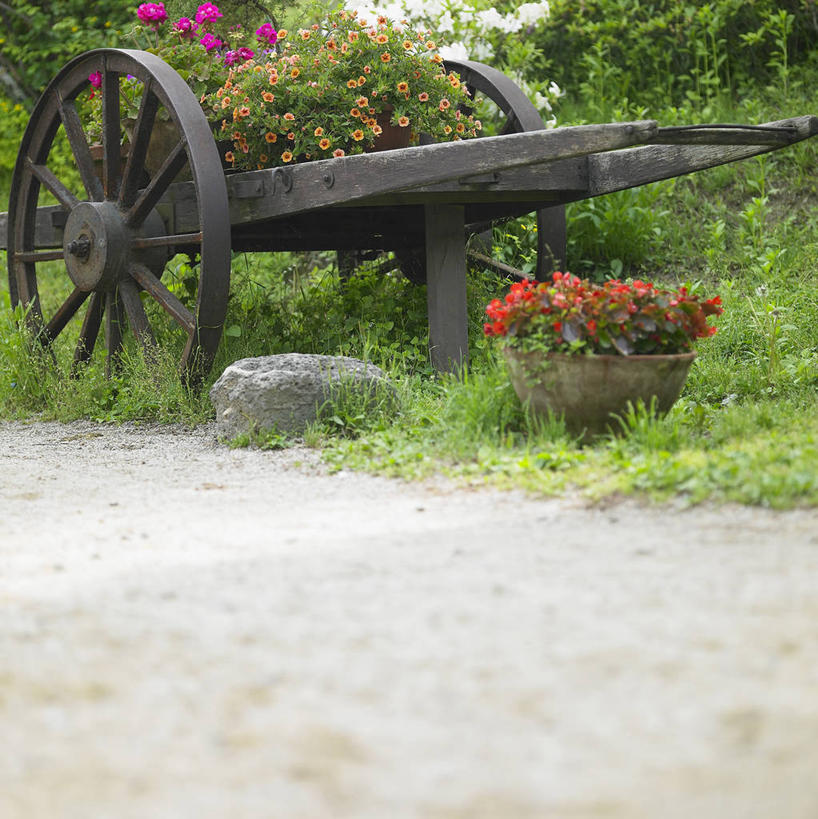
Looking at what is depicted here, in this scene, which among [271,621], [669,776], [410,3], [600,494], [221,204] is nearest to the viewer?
[669,776]

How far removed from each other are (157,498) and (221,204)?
1.53m

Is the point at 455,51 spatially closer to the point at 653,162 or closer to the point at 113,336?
the point at 653,162

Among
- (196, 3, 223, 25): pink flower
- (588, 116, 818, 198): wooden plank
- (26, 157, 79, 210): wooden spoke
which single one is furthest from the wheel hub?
(588, 116, 818, 198): wooden plank

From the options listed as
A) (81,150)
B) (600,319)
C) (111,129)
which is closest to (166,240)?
(111,129)

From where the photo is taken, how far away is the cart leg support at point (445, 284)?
15.7 feet

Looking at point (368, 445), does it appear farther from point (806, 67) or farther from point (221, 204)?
point (806, 67)

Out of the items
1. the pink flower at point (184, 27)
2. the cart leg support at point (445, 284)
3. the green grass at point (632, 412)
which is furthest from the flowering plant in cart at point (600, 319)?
the pink flower at point (184, 27)

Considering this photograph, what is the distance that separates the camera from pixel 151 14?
5.58 meters

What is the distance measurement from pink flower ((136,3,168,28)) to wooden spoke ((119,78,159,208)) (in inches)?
30.7

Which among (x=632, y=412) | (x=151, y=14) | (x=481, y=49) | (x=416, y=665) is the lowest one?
(x=416, y=665)

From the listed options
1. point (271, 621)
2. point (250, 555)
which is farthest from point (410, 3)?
point (271, 621)

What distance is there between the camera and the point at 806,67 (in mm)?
7930

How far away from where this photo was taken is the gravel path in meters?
1.49

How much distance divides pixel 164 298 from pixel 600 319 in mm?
2088
